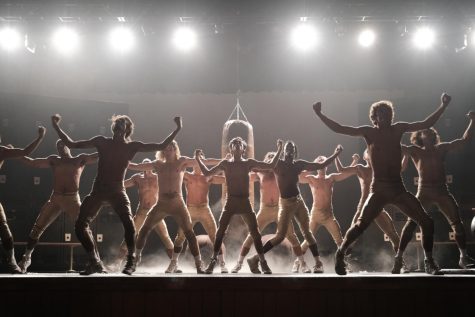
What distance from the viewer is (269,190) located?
8664 mm

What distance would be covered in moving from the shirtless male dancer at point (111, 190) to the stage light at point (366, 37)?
610 cm

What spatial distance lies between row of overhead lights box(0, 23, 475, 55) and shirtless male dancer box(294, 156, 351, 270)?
3388 mm

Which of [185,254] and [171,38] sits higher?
[171,38]

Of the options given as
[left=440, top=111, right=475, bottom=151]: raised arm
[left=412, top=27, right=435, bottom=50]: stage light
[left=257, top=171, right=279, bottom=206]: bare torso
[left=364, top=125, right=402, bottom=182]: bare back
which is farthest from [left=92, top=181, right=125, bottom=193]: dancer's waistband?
[left=412, top=27, right=435, bottom=50]: stage light

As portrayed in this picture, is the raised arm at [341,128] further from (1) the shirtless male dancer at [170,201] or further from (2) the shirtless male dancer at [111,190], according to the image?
(1) the shirtless male dancer at [170,201]

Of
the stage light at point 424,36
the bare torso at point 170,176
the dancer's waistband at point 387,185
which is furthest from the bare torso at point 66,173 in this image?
the stage light at point 424,36

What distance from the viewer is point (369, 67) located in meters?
12.4

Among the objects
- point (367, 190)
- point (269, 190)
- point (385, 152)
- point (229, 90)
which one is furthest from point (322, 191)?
point (229, 90)

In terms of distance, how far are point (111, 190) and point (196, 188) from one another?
2463mm

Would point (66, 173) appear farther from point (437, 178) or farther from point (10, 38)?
point (437, 178)
